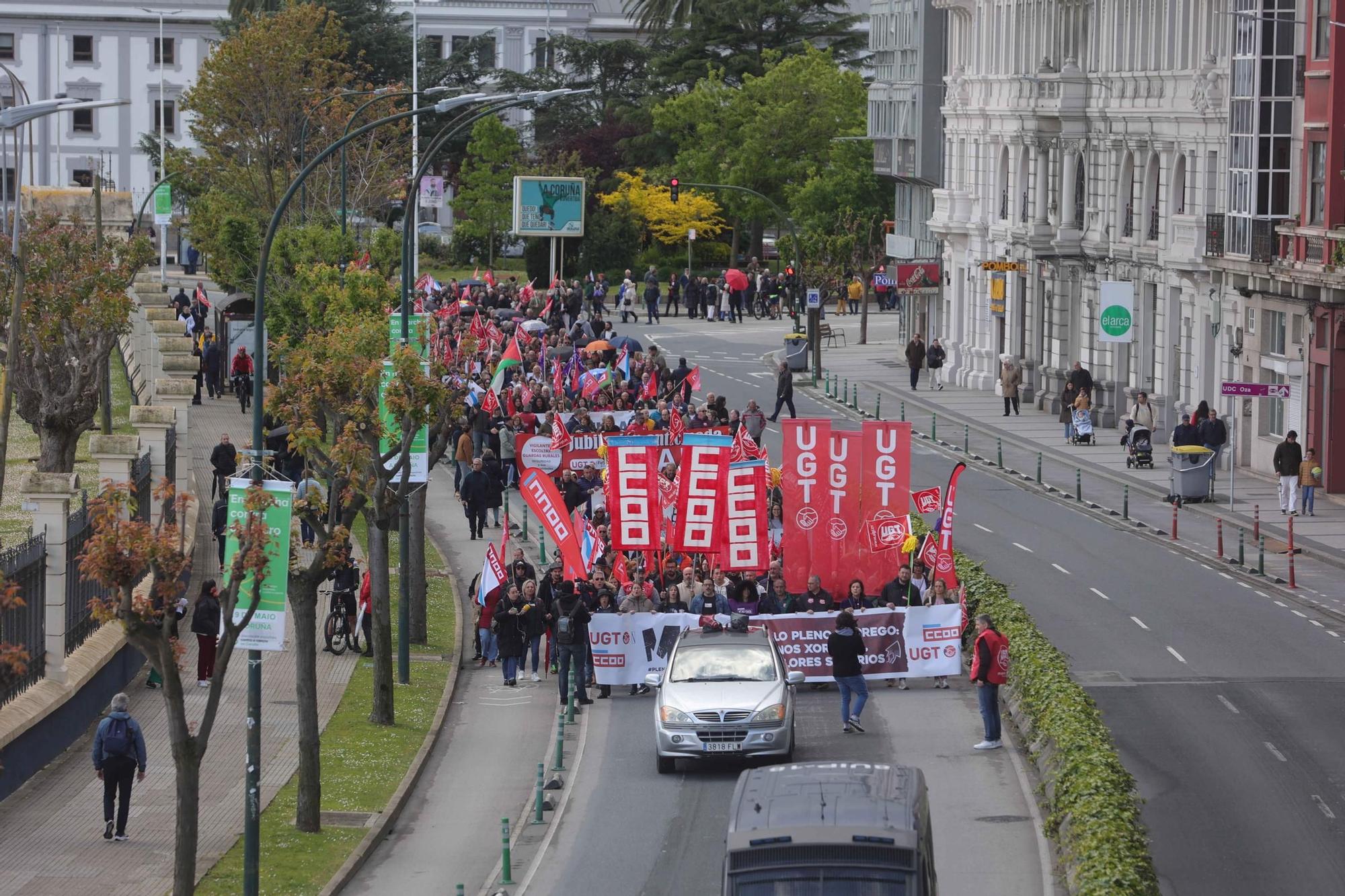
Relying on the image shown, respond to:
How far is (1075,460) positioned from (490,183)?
50.0 meters

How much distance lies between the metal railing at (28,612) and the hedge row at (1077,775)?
10821mm

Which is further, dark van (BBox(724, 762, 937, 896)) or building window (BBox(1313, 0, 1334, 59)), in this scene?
building window (BBox(1313, 0, 1334, 59))

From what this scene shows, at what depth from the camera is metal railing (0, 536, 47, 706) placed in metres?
23.2

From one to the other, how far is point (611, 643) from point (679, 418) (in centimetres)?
1166

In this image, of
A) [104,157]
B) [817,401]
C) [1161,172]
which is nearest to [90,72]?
[104,157]

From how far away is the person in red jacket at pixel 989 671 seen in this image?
81.3 ft

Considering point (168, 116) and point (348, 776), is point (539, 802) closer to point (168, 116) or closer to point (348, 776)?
point (348, 776)

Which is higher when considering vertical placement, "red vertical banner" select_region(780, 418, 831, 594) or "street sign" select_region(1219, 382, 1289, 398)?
"street sign" select_region(1219, 382, 1289, 398)

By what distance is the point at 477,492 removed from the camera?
40656mm

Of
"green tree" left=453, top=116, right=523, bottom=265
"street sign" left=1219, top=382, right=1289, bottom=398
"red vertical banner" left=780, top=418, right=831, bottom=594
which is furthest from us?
"green tree" left=453, top=116, right=523, bottom=265

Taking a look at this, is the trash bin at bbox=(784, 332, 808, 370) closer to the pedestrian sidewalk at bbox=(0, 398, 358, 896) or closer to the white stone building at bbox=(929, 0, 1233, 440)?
the white stone building at bbox=(929, 0, 1233, 440)

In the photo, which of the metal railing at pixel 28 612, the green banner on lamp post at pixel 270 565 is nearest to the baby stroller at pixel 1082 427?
the metal railing at pixel 28 612

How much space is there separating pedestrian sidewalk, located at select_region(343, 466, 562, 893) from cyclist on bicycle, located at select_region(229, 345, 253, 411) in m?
18.9

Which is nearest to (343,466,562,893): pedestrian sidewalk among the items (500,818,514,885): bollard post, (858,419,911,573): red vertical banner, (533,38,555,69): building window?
(500,818,514,885): bollard post
